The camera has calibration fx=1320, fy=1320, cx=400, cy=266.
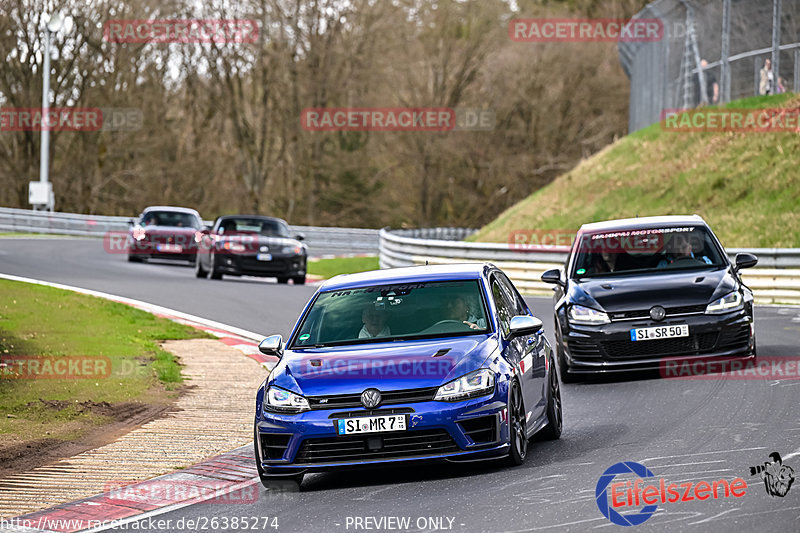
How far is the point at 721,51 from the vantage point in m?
33.7

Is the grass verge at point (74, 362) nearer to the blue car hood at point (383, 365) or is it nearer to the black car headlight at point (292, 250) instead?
the blue car hood at point (383, 365)

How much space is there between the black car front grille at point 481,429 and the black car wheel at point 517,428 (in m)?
0.15

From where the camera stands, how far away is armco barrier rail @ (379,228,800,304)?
926 inches

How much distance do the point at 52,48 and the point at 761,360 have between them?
44781 mm

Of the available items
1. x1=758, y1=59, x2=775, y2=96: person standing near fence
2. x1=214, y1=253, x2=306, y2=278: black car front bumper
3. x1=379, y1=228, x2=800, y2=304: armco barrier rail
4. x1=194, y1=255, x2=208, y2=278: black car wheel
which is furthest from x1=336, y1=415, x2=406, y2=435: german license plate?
x1=758, y1=59, x2=775, y2=96: person standing near fence

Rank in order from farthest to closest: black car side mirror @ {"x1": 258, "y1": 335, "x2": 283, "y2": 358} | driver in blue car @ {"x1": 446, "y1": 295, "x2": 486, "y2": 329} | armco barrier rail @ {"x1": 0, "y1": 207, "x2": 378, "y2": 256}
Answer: armco barrier rail @ {"x1": 0, "y1": 207, "x2": 378, "y2": 256} → black car side mirror @ {"x1": 258, "y1": 335, "x2": 283, "y2": 358} → driver in blue car @ {"x1": 446, "y1": 295, "x2": 486, "y2": 329}

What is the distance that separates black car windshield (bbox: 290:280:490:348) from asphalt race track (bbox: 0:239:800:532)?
955 millimetres

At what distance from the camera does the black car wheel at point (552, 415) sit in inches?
391

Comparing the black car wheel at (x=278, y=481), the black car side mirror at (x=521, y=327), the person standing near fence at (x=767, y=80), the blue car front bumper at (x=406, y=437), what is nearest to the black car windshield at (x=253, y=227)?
the person standing near fence at (x=767, y=80)

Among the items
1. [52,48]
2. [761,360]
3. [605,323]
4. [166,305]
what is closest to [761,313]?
[761,360]

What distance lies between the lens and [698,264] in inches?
542

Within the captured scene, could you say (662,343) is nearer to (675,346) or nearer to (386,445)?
(675,346)

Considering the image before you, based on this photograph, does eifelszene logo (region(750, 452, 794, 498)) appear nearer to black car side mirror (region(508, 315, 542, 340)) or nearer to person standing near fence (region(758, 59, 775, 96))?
black car side mirror (region(508, 315, 542, 340))

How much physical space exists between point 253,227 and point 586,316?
17.4m
